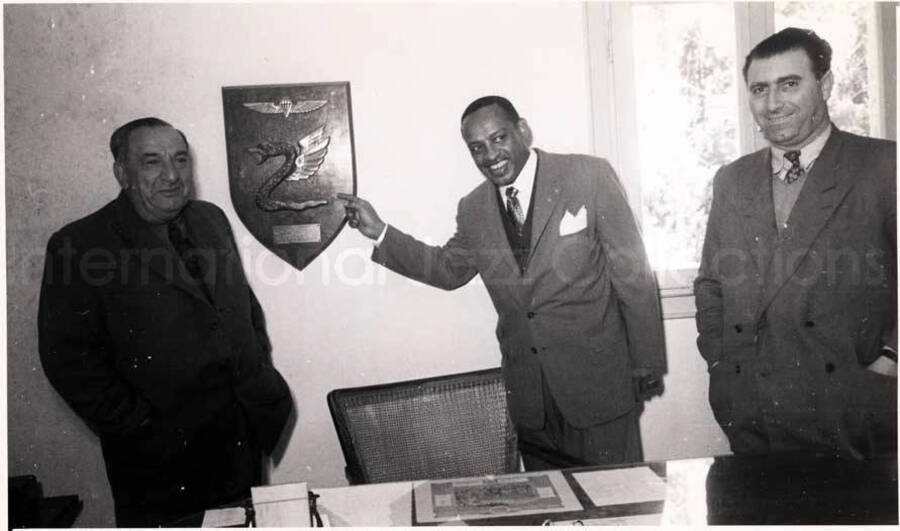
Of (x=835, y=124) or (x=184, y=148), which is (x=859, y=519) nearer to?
(x=835, y=124)

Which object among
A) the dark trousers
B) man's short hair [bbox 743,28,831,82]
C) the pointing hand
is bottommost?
the dark trousers

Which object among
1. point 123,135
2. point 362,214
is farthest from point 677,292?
point 123,135

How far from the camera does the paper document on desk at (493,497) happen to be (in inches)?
50.2

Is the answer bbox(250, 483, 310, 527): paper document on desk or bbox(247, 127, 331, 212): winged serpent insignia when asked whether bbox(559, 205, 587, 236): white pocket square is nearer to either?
bbox(247, 127, 331, 212): winged serpent insignia

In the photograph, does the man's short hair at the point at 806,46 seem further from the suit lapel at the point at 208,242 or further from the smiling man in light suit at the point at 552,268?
the suit lapel at the point at 208,242

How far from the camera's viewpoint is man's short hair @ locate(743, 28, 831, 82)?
203 centimetres

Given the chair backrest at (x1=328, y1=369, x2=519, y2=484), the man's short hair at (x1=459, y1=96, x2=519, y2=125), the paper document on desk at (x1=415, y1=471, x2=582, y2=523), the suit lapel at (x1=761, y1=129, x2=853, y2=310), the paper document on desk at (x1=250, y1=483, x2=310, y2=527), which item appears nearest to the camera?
the paper document on desk at (x1=250, y1=483, x2=310, y2=527)

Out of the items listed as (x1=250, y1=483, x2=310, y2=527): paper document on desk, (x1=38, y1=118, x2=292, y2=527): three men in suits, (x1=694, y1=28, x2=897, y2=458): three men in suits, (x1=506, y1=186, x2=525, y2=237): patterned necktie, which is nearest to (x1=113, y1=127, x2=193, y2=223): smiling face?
(x1=38, y1=118, x2=292, y2=527): three men in suits

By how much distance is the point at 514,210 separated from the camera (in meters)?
2.11

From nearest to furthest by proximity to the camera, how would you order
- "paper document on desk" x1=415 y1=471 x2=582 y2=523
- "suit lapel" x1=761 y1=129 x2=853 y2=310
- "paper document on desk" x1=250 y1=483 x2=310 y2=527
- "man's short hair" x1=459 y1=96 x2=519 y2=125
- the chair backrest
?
"paper document on desk" x1=250 y1=483 x2=310 y2=527 < "paper document on desk" x1=415 y1=471 x2=582 y2=523 < the chair backrest < "suit lapel" x1=761 y1=129 x2=853 y2=310 < "man's short hair" x1=459 y1=96 x2=519 y2=125

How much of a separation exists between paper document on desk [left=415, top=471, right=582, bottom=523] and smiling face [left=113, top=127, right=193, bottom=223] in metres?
1.18

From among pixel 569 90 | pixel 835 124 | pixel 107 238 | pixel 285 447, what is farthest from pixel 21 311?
pixel 835 124

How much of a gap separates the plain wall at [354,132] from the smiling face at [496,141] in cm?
4

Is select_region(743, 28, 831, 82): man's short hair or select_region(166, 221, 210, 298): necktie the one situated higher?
select_region(743, 28, 831, 82): man's short hair
